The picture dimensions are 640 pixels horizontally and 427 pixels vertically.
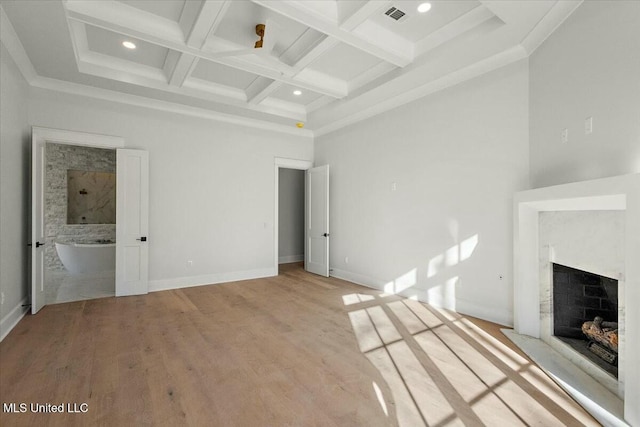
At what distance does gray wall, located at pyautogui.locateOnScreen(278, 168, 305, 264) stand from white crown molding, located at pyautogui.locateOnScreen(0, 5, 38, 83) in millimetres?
5099

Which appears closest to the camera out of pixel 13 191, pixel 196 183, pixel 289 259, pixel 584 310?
pixel 584 310

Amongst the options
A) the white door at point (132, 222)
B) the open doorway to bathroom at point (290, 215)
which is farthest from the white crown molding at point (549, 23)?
the open doorway to bathroom at point (290, 215)

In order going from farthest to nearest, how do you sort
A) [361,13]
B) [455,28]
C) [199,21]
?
[455,28] → [199,21] → [361,13]

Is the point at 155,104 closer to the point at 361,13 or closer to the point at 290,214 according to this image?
the point at 361,13

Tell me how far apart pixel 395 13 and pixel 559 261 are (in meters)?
2.89

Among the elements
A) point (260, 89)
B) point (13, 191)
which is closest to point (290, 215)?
point (260, 89)

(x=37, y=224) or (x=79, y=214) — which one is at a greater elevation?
(x=79, y=214)

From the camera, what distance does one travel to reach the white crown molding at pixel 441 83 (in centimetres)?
341

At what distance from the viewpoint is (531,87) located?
327 centimetres

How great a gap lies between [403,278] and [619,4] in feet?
12.0

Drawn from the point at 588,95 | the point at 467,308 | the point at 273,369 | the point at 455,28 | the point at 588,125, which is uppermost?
the point at 455,28

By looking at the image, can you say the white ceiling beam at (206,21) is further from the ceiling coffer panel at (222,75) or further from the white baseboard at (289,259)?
the white baseboard at (289,259)

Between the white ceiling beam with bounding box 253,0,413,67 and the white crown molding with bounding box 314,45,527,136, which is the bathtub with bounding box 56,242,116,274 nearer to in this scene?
the white crown molding with bounding box 314,45,527,136

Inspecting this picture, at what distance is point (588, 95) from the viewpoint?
2533mm
